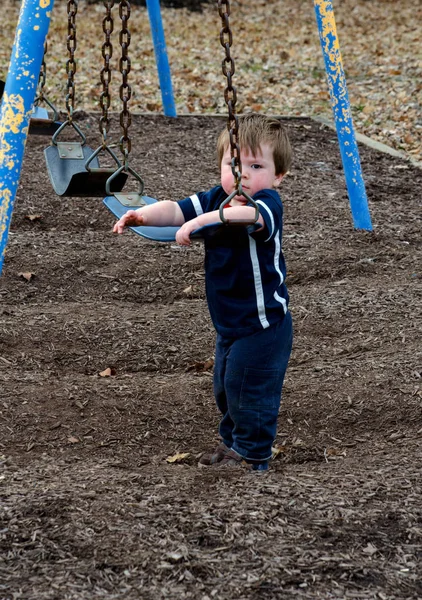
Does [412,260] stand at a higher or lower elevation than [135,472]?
higher

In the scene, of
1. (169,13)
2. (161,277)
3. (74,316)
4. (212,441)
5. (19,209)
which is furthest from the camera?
(169,13)

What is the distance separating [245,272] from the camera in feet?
9.76

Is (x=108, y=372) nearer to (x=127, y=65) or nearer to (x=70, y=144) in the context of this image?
(x=70, y=144)

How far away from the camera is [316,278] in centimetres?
511

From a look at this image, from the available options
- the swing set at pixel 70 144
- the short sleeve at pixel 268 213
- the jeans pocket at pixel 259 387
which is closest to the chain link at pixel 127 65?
the swing set at pixel 70 144

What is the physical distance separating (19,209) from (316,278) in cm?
228

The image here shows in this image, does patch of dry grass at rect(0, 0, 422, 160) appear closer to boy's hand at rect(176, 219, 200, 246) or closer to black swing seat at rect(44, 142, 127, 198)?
black swing seat at rect(44, 142, 127, 198)

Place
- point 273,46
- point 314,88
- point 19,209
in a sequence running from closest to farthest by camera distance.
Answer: point 19,209, point 314,88, point 273,46

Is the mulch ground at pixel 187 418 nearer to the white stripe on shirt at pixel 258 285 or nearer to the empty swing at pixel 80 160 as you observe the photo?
the white stripe on shirt at pixel 258 285

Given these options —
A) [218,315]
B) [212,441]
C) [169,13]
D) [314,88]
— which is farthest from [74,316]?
[169,13]

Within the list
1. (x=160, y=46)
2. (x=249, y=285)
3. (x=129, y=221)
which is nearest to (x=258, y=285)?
(x=249, y=285)

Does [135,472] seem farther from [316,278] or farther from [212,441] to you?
[316,278]

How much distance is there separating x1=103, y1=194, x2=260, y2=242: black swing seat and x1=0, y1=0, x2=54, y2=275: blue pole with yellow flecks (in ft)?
1.26

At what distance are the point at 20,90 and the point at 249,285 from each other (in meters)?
1.12
